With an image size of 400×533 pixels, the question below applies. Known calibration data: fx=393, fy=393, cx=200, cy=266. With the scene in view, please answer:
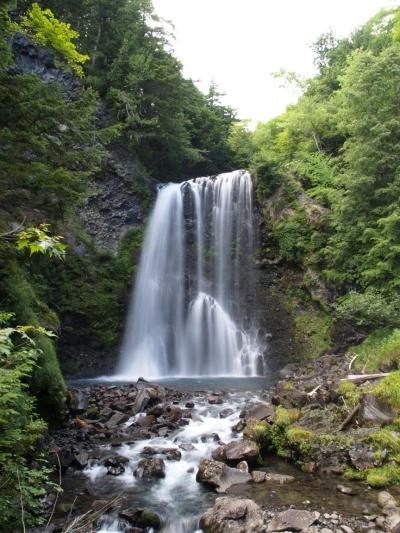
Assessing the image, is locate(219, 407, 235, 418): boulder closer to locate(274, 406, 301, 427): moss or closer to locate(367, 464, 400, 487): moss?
locate(274, 406, 301, 427): moss

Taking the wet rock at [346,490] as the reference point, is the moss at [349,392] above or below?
above

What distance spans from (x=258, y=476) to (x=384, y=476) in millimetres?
1906

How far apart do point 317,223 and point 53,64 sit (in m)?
16.5

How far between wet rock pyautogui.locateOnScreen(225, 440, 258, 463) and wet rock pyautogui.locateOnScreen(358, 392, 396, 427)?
2077mm

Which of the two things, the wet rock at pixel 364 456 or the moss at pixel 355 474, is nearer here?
the moss at pixel 355 474

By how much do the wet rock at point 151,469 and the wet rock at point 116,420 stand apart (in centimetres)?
227

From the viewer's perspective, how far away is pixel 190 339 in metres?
18.2

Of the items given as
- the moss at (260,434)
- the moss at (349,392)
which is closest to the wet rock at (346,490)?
the moss at (260,434)

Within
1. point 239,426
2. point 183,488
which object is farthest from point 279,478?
point 239,426

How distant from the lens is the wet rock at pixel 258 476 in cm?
630

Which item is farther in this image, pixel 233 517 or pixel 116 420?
pixel 116 420

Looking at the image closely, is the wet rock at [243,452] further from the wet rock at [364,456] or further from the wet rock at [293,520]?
the wet rock at [293,520]

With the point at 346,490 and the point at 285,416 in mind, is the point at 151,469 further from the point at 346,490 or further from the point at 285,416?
the point at 346,490

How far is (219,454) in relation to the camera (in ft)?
23.8
